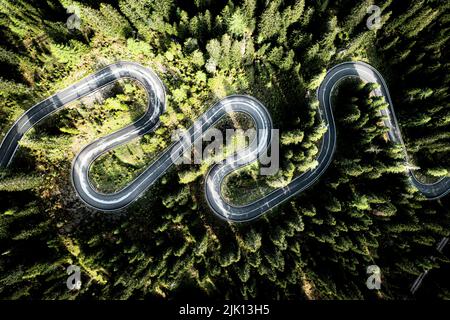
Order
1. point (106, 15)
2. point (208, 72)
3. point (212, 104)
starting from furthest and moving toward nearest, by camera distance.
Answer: point (212, 104)
point (208, 72)
point (106, 15)

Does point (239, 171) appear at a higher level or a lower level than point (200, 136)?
lower

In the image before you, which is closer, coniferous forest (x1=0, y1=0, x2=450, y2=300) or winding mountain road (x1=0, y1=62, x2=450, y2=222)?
coniferous forest (x1=0, y1=0, x2=450, y2=300)

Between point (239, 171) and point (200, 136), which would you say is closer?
point (200, 136)

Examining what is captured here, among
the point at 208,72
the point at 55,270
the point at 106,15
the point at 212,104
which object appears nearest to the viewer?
the point at 106,15

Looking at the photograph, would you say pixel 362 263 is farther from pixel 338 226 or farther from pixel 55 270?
pixel 55 270

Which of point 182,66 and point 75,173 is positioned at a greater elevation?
point 182,66

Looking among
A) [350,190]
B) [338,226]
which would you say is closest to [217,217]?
[338,226]
